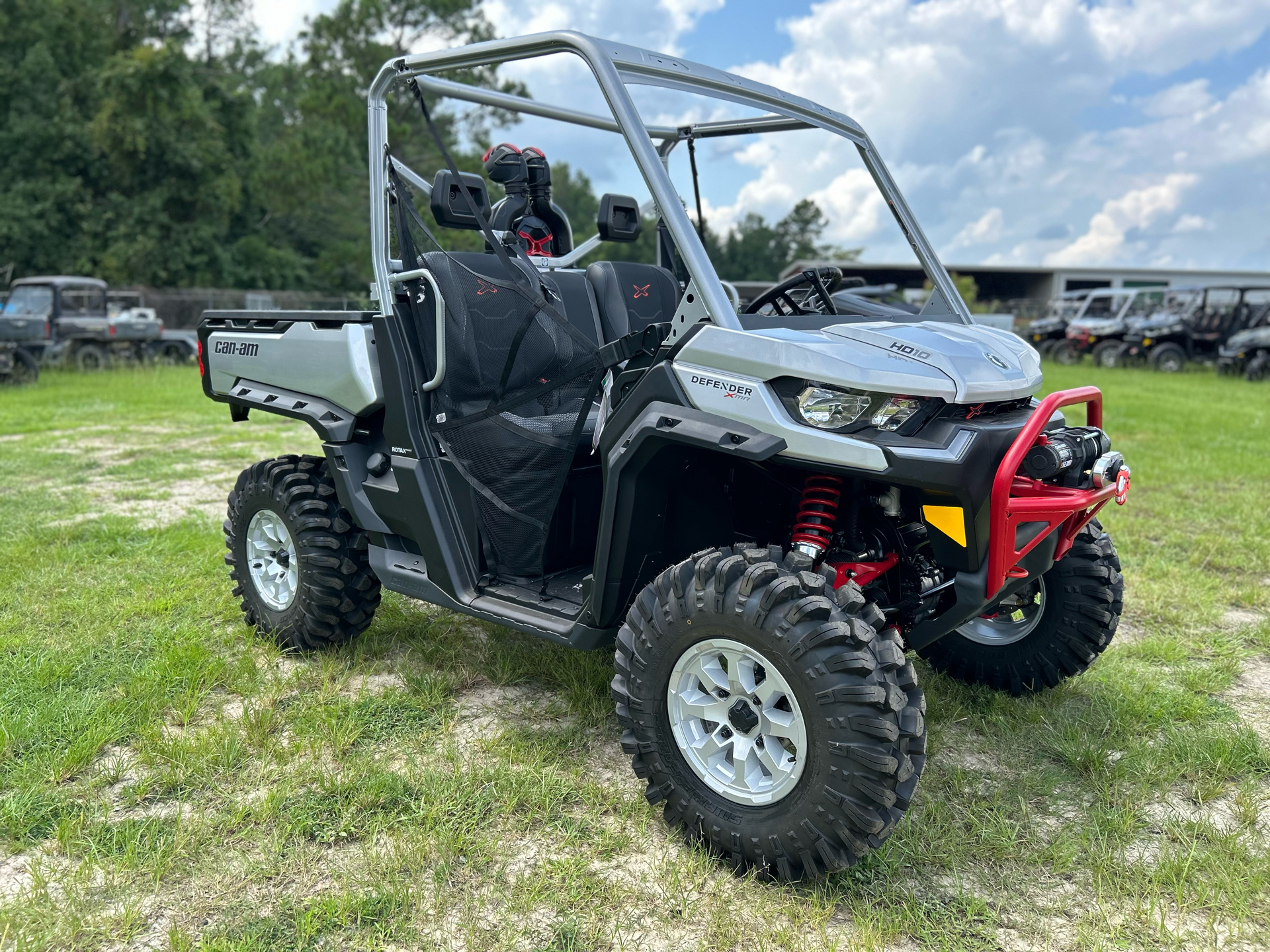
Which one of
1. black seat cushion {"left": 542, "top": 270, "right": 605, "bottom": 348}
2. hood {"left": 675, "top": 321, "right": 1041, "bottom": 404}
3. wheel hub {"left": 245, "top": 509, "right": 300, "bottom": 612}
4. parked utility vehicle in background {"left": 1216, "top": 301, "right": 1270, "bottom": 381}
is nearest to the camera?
hood {"left": 675, "top": 321, "right": 1041, "bottom": 404}

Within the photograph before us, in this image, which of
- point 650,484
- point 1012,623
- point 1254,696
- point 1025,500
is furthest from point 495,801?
point 1254,696

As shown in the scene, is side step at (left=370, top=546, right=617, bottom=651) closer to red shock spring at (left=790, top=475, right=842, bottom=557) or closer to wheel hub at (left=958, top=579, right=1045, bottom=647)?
red shock spring at (left=790, top=475, right=842, bottom=557)

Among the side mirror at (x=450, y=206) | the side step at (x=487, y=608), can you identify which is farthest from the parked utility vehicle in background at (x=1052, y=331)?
the side mirror at (x=450, y=206)

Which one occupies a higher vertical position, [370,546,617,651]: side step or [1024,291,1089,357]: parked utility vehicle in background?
[1024,291,1089,357]: parked utility vehicle in background

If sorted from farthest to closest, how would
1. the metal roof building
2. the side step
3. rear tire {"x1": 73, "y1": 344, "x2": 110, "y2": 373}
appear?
the metal roof building → rear tire {"x1": 73, "y1": 344, "x2": 110, "y2": 373} → the side step

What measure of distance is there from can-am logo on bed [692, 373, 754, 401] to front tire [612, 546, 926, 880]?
43 centimetres

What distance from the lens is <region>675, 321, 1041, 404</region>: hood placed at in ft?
8.31

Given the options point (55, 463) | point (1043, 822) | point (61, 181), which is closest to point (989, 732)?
point (1043, 822)

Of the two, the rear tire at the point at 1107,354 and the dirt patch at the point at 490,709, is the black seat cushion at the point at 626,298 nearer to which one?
the dirt patch at the point at 490,709

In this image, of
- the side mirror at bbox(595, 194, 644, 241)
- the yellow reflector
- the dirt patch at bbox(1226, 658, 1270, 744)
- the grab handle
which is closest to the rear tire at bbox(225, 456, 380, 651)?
the grab handle

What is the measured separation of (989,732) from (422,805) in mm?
2039

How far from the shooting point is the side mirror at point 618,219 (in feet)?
12.7

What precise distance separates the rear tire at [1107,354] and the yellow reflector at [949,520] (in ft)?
80.4

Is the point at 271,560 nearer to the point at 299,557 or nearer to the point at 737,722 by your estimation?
the point at 299,557
